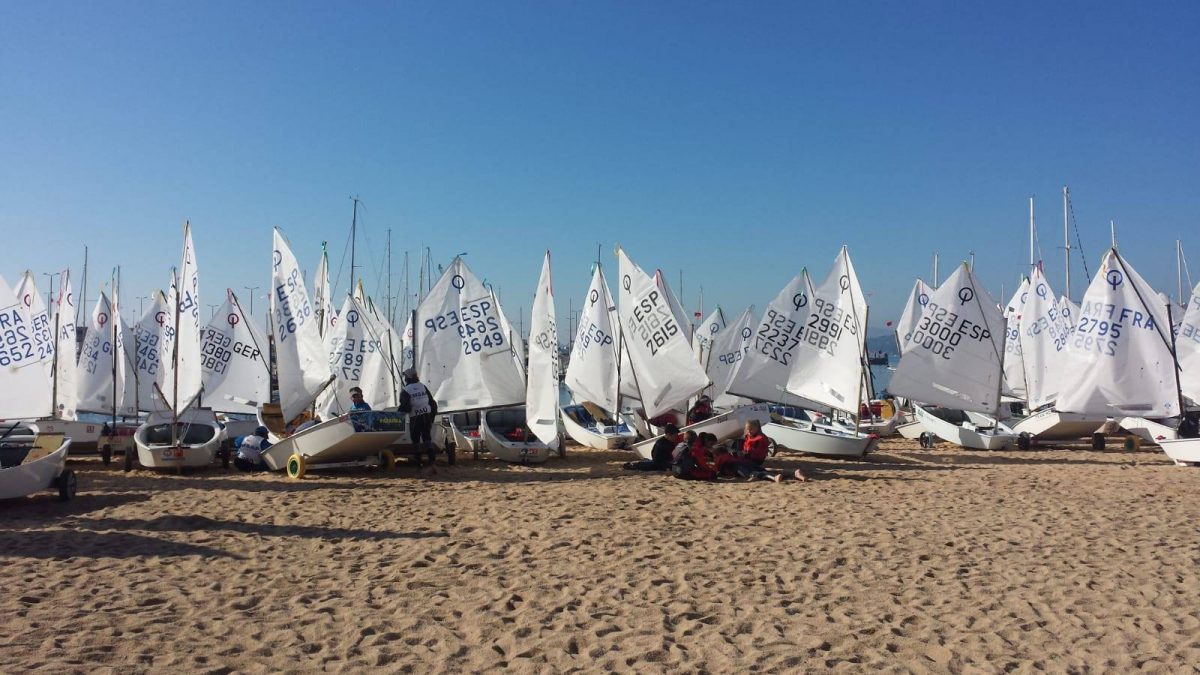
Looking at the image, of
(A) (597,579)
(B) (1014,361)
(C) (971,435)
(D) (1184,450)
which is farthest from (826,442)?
(B) (1014,361)

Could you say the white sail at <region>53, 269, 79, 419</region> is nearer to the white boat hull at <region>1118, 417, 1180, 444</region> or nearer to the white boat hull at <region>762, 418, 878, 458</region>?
the white boat hull at <region>762, 418, 878, 458</region>

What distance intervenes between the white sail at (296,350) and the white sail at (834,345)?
947cm

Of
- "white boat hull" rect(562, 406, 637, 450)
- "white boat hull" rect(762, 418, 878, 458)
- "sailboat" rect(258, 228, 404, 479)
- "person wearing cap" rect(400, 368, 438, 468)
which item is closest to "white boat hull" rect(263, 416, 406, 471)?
"sailboat" rect(258, 228, 404, 479)

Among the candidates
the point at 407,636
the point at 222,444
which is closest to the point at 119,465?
the point at 222,444

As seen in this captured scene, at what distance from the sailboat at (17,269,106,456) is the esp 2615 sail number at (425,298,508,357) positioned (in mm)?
6190

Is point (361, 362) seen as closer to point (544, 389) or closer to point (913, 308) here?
point (544, 389)

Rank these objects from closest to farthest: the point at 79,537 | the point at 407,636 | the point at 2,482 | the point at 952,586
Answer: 1. the point at 407,636
2. the point at 952,586
3. the point at 79,537
4. the point at 2,482

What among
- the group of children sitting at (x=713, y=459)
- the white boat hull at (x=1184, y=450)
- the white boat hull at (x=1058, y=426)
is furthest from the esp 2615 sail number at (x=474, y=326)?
the white boat hull at (x=1184, y=450)

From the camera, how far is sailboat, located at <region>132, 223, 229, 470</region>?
13.3m

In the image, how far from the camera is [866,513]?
33.3 ft

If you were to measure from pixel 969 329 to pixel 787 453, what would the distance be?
4.96 metres

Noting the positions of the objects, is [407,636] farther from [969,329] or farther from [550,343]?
[969,329]

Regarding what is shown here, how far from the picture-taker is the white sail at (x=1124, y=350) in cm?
1697

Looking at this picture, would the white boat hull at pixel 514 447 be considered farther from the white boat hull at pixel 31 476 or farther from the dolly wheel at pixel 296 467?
the white boat hull at pixel 31 476
